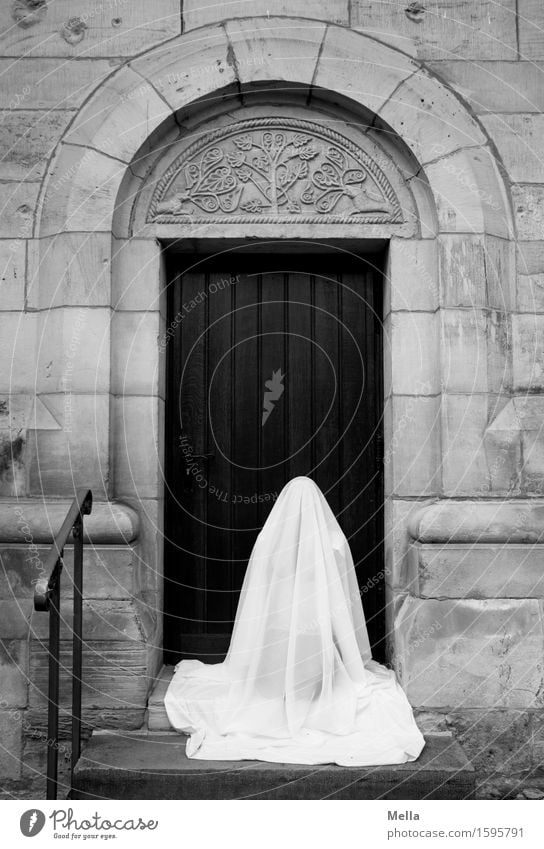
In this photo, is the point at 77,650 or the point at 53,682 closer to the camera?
the point at 53,682

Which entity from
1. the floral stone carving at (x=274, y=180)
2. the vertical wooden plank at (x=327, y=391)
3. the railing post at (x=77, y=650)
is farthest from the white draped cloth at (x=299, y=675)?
the floral stone carving at (x=274, y=180)

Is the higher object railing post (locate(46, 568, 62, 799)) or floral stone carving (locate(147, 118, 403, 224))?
floral stone carving (locate(147, 118, 403, 224))

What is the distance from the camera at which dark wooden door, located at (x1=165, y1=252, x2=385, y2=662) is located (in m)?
4.55

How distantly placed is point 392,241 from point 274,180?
72 centimetres

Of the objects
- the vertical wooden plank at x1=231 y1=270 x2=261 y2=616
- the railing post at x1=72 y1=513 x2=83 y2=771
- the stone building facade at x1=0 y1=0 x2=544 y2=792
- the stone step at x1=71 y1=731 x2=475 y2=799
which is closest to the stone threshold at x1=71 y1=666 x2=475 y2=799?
the stone step at x1=71 y1=731 x2=475 y2=799

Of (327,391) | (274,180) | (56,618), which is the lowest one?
(56,618)

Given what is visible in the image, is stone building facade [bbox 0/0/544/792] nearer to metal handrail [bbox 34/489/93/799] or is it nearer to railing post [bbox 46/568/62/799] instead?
metal handrail [bbox 34/489/93/799]

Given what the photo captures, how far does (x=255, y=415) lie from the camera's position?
180 inches

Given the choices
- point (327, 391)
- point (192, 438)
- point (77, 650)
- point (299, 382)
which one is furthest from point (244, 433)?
point (77, 650)

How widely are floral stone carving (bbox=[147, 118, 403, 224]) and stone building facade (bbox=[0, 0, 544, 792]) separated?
0.02 m

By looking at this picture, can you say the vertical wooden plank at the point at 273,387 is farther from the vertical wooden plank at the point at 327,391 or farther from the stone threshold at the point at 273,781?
the stone threshold at the point at 273,781

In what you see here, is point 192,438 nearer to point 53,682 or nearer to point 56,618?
point 56,618

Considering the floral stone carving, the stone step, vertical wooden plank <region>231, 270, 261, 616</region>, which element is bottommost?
the stone step

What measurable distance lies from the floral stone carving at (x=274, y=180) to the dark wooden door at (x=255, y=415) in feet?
0.96
